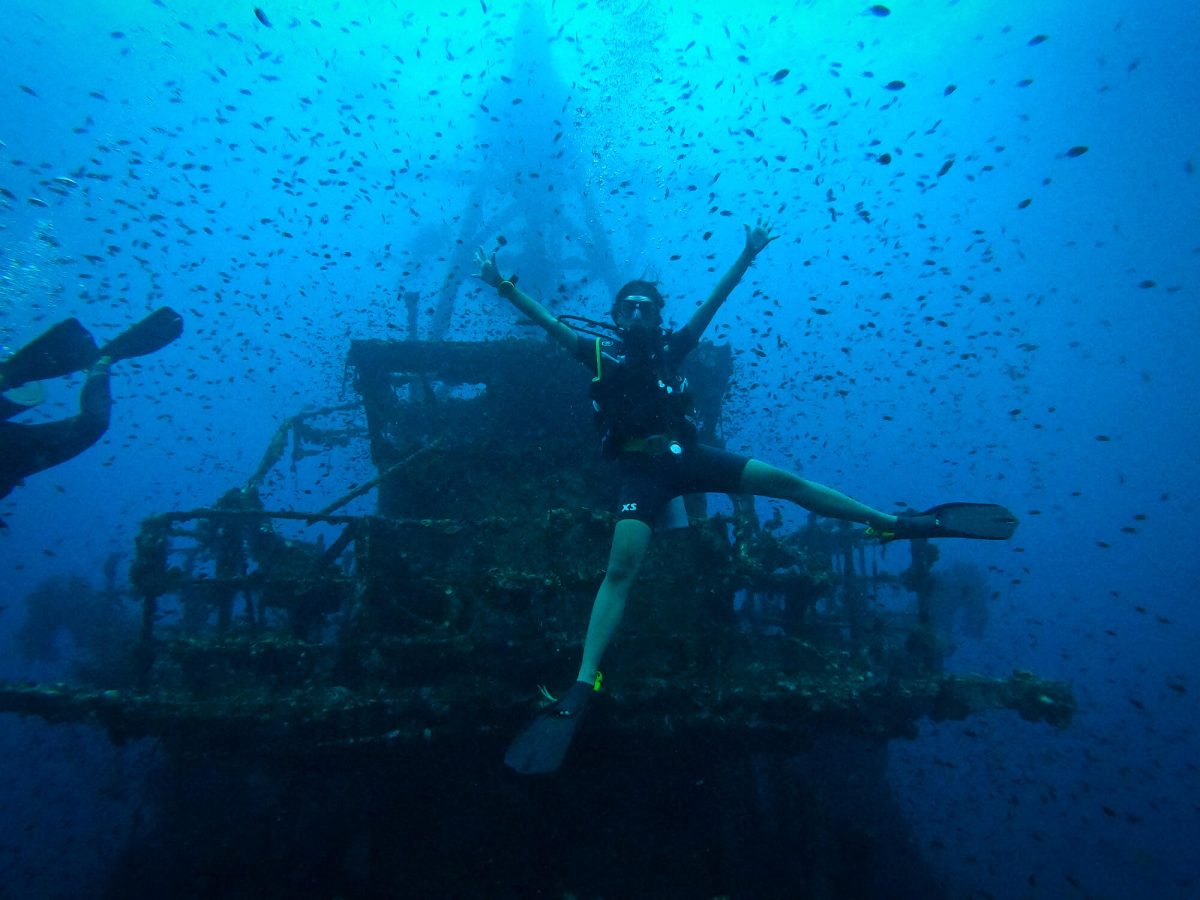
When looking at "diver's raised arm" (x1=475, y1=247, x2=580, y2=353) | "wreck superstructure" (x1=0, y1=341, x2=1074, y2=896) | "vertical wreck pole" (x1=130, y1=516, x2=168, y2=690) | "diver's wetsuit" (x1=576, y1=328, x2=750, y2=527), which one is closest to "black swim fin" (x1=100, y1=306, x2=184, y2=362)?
"vertical wreck pole" (x1=130, y1=516, x2=168, y2=690)

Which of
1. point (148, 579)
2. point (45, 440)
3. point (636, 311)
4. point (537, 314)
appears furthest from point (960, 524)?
point (45, 440)

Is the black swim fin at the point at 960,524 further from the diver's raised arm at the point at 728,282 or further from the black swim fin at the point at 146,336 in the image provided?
the black swim fin at the point at 146,336

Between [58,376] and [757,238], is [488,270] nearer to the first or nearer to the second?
[757,238]

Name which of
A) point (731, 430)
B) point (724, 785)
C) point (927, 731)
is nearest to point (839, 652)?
point (724, 785)

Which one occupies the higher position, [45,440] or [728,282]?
[728,282]

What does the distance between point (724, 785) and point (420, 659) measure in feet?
10.6

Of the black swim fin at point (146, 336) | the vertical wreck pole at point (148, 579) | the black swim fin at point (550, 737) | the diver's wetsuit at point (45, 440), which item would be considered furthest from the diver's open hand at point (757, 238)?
the black swim fin at point (146, 336)

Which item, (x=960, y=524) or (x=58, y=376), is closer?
(x=960, y=524)

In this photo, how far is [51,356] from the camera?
385 inches

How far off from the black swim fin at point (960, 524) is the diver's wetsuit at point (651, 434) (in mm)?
1336

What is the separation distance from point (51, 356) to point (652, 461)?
36.8ft

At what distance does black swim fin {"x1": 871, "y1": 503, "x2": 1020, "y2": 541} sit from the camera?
4406mm

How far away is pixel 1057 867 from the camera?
80.6 ft

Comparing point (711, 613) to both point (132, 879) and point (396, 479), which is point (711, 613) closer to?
point (396, 479)
